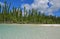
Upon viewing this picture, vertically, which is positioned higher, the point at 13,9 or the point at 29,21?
the point at 13,9

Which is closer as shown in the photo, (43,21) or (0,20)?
(0,20)

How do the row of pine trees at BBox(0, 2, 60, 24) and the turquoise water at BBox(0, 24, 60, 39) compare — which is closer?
the turquoise water at BBox(0, 24, 60, 39)

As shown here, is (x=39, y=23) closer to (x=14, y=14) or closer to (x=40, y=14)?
(x=40, y=14)

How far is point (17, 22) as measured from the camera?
76.6 ft

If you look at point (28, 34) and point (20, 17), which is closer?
point (28, 34)

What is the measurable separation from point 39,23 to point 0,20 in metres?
5.75

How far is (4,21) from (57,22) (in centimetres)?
807

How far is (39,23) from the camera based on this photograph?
25.0m

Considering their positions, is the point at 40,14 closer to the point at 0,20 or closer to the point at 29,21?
the point at 29,21

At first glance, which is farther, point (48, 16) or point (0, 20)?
point (48, 16)

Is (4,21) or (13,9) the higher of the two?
(13,9)

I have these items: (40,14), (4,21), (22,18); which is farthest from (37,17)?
(4,21)

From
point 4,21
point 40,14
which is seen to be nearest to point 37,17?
point 40,14

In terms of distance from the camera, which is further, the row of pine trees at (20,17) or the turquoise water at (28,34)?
the row of pine trees at (20,17)
